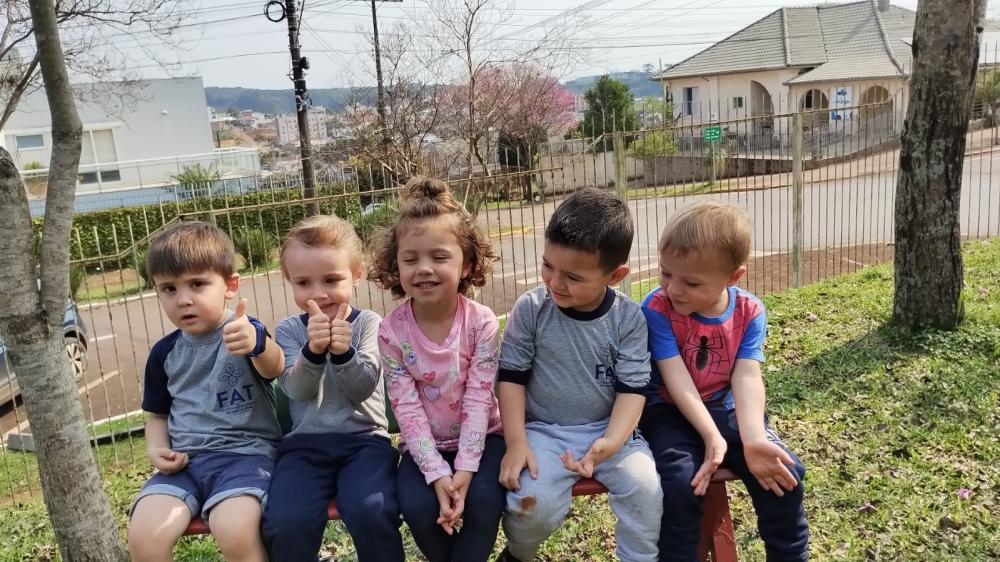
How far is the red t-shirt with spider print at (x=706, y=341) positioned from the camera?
229 cm

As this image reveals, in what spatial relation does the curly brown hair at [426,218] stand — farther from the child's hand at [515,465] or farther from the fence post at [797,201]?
the fence post at [797,201]

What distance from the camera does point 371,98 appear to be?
48.5 feet

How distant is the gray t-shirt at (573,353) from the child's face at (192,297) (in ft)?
2.98

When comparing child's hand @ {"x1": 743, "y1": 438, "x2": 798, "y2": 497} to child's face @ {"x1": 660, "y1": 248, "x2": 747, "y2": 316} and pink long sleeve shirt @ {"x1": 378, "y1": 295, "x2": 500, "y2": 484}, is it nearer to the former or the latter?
child's face @ {"x1": 660, "y1": 248, "x2": 747, "y2": 316}

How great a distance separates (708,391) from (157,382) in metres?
1.73

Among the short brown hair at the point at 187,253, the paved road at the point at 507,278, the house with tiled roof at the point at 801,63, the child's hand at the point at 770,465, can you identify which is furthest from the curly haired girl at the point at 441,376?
→ the house with tiled roof at the point at 801,63

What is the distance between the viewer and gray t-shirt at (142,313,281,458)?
7.57 feet

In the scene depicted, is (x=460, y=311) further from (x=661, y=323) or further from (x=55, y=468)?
(x=55, y=468)

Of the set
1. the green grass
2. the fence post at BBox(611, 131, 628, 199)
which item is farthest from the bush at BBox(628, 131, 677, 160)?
the green grass

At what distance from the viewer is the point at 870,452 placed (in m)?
3.80

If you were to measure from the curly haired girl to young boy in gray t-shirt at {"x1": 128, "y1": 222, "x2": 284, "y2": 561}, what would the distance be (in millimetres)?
409

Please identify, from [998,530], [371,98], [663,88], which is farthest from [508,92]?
[663,88]

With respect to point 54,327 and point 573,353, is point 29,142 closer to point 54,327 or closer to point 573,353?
point 54,327

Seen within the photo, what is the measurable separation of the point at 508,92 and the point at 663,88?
76.3 feet
